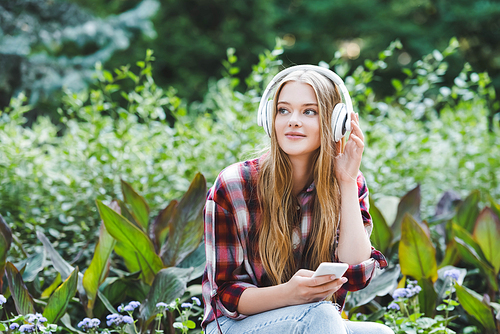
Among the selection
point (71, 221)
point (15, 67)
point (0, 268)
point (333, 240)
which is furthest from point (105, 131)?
point (15, 67)

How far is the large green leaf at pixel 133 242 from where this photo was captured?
1.95 m

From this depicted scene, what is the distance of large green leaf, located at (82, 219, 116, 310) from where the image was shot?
6.59 feet

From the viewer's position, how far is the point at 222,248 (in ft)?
5.07

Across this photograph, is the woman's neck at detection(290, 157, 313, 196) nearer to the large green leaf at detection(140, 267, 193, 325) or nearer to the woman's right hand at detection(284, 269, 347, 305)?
the woman's right hand at detection(284, 269, 347, 305)

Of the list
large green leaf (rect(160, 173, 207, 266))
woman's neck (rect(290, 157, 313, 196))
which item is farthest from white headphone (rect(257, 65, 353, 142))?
large green leaf (rect(160, 173, 207, 266))

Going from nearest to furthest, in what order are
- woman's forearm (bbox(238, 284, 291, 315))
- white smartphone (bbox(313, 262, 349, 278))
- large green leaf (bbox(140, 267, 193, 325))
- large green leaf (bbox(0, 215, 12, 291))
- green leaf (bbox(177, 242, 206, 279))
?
white smartphone (bbox(313, 262, 349, 278))
woman's forearm (bbox(238, 284, 291, 315))
large green leaf (bbox(140, 267, 193, 325))
large green leaf (bbox(0, 215, 12, 291))
green leaf (bbox(177, 242, 206, 279))

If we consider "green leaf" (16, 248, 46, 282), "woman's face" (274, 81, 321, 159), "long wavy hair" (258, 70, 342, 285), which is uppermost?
"woman's face" (274, 81, 321, 159)

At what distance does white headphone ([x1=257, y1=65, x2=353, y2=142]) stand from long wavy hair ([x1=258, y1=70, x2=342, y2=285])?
0.02 meters

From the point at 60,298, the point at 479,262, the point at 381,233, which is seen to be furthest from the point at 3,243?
the point at 479,262

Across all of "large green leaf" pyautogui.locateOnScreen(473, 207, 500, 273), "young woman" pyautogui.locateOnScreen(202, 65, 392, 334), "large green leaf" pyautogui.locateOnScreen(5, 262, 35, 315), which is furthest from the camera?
"large green leaf" pyautogui.locateOnScreen(473, 207, 500, 273)

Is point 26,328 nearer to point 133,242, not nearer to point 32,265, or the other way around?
point 133,242

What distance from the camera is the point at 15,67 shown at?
6.59 metres

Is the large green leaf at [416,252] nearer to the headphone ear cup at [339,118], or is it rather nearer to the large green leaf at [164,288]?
the headphone ear cup at [339,118]

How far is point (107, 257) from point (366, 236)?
115 centimetres
